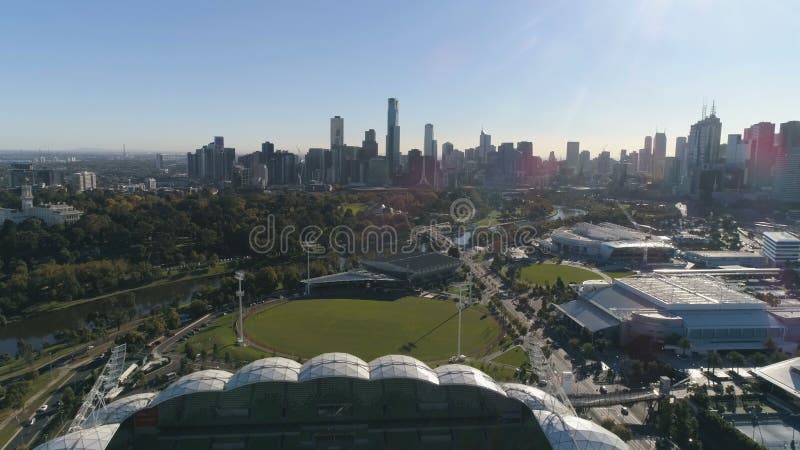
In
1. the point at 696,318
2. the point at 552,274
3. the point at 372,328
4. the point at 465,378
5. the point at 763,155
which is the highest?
the point at 763,155

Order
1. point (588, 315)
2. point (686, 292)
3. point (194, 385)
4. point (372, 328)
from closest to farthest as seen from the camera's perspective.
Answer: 1. point (194, 385)
2. point (372, 328)
3. point (588, 315)
4. point (686, 292)

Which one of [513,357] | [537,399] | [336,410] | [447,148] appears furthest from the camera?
[447,148]

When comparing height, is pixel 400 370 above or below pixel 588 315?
above

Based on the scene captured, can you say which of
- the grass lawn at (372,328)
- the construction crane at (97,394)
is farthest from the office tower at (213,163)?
the construction crane at (97,394)

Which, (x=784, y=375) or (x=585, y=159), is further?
(x=585, y=159)

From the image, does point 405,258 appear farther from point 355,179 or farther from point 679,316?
point 355,179

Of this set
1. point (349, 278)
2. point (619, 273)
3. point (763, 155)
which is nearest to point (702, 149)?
point (763, 155)

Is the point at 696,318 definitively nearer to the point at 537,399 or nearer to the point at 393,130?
the point at 537,399
